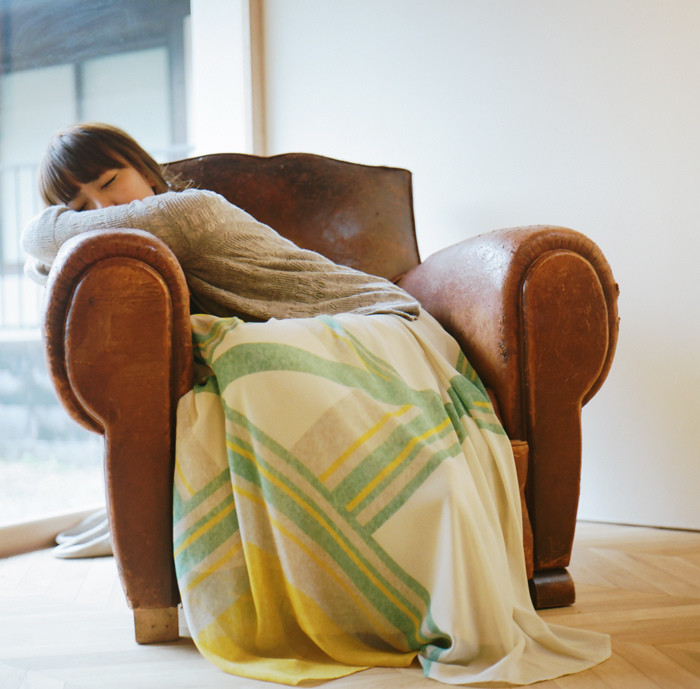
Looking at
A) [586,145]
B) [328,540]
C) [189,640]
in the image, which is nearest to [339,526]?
[328,540]

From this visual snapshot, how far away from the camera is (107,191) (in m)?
1.34

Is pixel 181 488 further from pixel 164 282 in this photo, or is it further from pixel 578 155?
pixel 578 155

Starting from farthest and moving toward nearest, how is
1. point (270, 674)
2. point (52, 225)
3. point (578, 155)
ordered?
1. point (578, 155)
2. point (52, 225)
3. point (270, 674)

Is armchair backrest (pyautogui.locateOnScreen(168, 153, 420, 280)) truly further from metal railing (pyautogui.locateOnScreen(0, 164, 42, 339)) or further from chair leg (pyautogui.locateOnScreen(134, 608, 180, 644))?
chair leg (pyautogui.locateOnScreen(134, 608, 180, 644))

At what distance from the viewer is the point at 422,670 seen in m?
0.92

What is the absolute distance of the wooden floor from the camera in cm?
90

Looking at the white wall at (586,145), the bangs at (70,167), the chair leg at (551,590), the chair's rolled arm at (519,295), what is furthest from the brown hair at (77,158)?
the chair leg at (551,590)

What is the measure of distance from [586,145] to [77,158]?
1.12m

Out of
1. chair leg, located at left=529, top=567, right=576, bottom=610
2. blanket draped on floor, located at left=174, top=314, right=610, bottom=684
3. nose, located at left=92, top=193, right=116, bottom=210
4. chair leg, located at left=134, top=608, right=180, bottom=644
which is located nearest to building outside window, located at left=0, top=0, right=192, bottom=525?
nose, located at left=92, top=193, right=116, bottom=210

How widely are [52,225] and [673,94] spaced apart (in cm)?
131

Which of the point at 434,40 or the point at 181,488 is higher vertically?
the point at 434,40

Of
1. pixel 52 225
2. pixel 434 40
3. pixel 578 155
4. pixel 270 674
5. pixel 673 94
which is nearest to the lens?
pixel 270 674

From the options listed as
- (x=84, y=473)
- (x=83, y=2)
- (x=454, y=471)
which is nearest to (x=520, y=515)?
(x=454, y=471)

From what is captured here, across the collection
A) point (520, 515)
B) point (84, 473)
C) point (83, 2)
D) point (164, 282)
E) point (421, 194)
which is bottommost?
point (84, 473)
